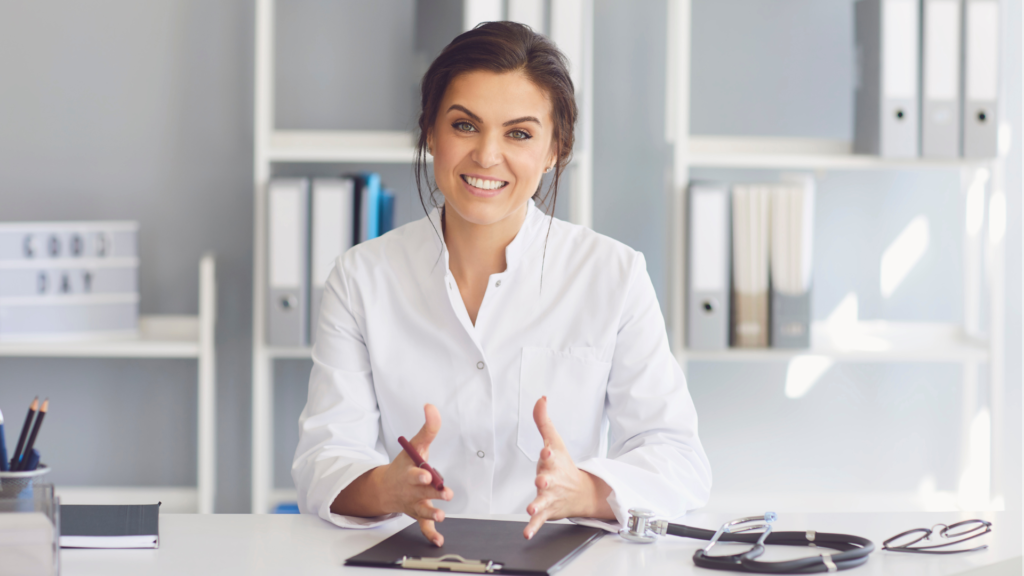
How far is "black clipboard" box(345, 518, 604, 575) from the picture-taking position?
0.80 meters

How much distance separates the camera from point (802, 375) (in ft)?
7.54

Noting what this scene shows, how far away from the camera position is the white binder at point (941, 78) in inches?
74.0

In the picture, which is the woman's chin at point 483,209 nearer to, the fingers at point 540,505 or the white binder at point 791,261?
the fingers at point 540,505

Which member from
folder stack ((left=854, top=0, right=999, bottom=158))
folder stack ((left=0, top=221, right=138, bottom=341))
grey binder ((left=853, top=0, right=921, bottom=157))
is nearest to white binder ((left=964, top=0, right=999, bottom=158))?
folder stack ((left=854, top=0, right=999, bottom=158))

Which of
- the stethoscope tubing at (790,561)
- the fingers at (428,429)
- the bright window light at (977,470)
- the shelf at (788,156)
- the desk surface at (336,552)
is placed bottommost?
the bright window light at (977,470)

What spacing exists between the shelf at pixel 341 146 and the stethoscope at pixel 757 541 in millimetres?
1230

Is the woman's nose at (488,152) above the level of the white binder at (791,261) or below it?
above

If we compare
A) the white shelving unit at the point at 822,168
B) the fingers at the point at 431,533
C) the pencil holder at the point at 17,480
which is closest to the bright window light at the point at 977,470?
the white shelving unit at the point at 822,168

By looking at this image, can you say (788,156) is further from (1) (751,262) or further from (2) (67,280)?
(2) (67,280)

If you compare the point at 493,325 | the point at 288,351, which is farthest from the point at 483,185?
the point at 288,351

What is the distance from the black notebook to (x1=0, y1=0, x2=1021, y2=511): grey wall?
4.18ft

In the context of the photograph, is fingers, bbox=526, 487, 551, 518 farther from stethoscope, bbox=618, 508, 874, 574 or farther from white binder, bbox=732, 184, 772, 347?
white binder, bbox=732, 184, 772, 347

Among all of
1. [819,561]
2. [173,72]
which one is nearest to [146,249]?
[173,72]

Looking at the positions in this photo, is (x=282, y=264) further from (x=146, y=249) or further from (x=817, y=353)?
(x=817, y=353)
